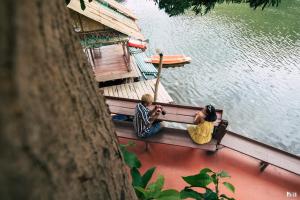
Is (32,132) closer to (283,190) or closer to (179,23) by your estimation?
(283,190)

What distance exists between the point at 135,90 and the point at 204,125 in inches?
250

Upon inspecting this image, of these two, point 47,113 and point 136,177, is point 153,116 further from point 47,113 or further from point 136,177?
point 47,113

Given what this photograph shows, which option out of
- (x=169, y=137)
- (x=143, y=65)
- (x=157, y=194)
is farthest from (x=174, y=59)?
(x=157, y=194)

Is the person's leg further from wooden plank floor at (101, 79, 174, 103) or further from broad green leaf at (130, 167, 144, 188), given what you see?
wooden plank floor at (101, 79, 174, 103)

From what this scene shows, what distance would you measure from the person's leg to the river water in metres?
6.58

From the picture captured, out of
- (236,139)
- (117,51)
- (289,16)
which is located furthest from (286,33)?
(236,139)

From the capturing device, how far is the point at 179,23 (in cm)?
2117

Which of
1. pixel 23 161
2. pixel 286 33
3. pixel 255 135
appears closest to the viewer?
pixel 23 161

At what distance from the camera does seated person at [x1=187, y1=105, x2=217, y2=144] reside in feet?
17.3

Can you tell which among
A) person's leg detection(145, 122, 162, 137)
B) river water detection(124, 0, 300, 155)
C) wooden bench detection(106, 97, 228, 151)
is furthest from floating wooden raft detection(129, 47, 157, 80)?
person's leg detection(145, 122, 162, 137)

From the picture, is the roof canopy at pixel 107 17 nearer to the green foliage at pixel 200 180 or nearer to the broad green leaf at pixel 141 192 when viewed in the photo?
the green foliage at pixel 200 180

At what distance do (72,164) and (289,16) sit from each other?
83.0 feet

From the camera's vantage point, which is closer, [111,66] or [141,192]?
[141,192]

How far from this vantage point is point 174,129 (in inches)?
227
